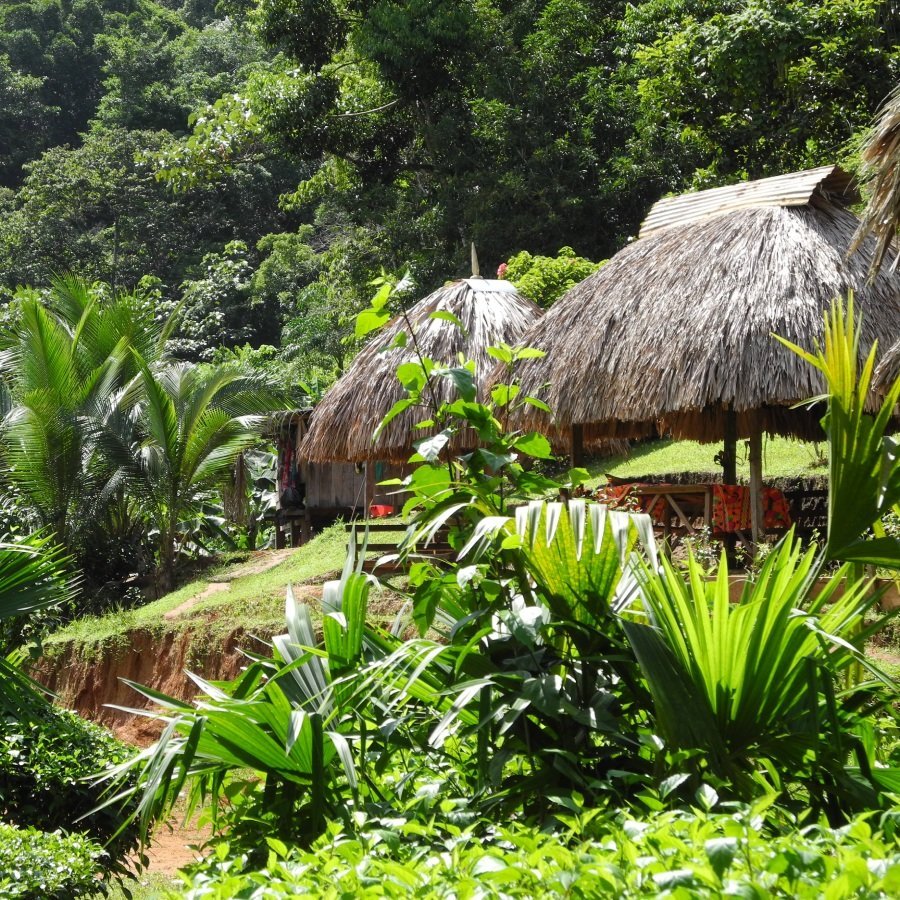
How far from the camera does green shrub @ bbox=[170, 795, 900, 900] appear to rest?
1.79 m

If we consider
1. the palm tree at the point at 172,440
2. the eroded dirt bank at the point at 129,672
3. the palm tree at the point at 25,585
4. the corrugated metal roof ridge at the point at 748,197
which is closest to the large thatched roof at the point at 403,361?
the corrugated metal roof ridge at the point at 748,197

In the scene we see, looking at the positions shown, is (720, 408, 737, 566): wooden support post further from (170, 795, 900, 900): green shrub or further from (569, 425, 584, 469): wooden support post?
(170, 795, 900, 900): green shrub

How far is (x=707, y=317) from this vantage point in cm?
833

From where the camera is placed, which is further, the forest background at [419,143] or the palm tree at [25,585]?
the forest background at [419,143]

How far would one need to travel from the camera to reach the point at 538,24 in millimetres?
18969

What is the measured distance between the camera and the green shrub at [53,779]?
508 cm

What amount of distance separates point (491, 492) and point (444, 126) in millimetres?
16850

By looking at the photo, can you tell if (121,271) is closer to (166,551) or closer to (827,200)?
(166,551)

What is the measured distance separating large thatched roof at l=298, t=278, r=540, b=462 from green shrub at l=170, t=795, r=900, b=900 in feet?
26.9

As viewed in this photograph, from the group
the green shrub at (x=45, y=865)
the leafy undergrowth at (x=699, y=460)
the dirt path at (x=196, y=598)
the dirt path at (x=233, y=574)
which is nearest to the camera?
the green shrub at (x=45, y=865)

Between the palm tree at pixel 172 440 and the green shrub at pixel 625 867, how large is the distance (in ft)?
37.9

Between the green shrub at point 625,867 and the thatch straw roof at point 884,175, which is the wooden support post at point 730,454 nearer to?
the thatch straw roof at point 884,175

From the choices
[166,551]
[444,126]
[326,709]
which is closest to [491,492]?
[326,709]

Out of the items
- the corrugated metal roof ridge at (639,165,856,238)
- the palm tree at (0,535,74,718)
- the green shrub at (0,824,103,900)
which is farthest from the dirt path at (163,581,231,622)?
the green shrub at (0,824,103,900)
